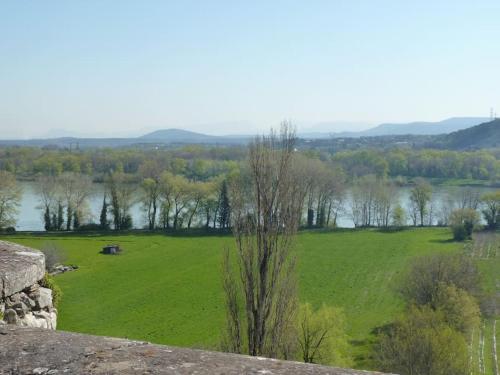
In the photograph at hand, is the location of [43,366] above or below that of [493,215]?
above

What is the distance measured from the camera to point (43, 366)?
2.88m

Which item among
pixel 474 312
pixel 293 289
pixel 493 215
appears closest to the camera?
pixel 293 289

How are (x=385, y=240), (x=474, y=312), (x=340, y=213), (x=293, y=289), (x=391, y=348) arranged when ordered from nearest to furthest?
(x=293, y=289) → (x=391, y=348) → (x=474, y=312) → (x=385, y=240) → (x=340, y=213)

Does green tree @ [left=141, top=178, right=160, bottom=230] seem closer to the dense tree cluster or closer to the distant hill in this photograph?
the dense tree cluster

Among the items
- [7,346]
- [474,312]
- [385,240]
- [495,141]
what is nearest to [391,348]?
[474,312]

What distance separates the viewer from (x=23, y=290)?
14.4ft

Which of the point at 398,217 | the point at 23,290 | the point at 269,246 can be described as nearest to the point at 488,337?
the point at 269,246

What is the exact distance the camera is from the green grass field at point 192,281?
97.2ft

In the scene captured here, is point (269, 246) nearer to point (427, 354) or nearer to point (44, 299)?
point (44, 299)

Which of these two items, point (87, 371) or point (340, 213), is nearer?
point (87, 371)

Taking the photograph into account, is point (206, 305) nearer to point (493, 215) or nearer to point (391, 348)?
point (391, 348)

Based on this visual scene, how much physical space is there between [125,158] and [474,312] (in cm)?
8748

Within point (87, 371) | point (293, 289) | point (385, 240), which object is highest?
point (87, 371)

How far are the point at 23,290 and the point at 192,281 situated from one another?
36.5 metres
